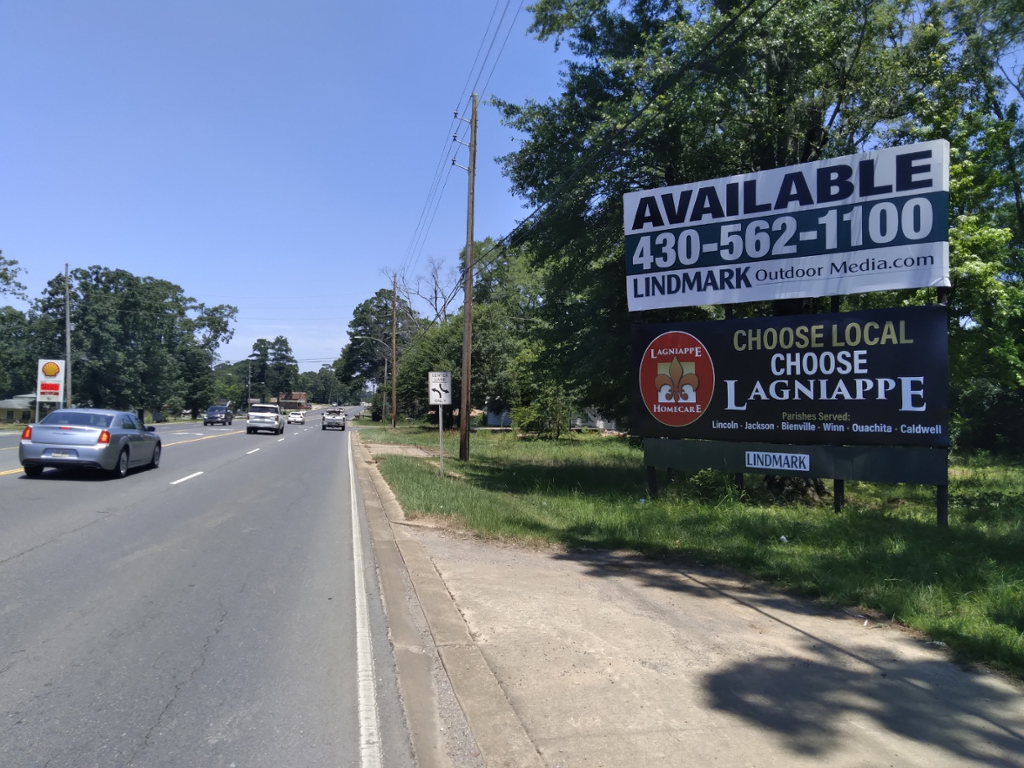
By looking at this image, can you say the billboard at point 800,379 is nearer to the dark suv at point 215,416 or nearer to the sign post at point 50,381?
the sign post at point 50,381

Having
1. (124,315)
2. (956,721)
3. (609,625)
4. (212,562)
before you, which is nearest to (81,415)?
(212,562)

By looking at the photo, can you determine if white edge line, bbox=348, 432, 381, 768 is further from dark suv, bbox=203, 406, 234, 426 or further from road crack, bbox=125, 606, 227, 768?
dark suv, bbox=203, 406, 234, 426

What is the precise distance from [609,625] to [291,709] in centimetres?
275

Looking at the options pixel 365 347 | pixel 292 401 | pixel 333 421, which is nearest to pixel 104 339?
pixel 333 421

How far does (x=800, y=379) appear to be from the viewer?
38.3 ft

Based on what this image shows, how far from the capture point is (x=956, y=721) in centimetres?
449

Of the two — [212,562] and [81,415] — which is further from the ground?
[81,415]

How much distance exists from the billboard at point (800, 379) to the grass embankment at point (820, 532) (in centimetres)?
138

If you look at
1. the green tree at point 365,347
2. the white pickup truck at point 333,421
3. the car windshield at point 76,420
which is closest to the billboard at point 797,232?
the car windshield at point 76,420

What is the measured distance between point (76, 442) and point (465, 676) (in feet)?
43.0

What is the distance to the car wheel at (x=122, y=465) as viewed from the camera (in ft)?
52.7

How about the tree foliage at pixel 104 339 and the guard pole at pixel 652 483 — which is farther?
the tree foliage at pixel 104 339

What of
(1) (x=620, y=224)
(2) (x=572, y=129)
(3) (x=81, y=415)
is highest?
(2) (x=572, y=129)

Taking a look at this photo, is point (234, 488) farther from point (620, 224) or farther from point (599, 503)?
point (620, 224)
